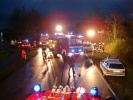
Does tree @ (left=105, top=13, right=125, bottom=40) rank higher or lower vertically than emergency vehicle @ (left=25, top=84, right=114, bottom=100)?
higher

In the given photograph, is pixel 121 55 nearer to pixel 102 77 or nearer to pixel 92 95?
pixel 102 77

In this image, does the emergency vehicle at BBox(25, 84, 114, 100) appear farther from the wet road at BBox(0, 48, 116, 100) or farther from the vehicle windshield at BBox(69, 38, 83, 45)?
the vehicle windshield at BBox(69, 38, 83, 45)

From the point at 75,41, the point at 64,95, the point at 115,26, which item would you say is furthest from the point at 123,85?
the point at 115,26

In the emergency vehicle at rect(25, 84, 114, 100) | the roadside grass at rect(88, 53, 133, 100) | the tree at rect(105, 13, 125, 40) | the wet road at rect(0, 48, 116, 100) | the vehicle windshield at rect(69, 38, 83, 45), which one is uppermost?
the tree at rect(105, 13, 125, 40)

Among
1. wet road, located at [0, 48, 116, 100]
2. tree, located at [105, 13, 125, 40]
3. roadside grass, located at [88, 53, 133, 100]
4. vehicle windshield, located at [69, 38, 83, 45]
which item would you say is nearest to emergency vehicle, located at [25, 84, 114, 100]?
wet road, located at [0, 48, 116, 100]

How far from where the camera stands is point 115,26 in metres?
39.7

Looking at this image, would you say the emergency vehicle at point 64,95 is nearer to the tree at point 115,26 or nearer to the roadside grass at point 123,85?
the roadside grass at point 123,85

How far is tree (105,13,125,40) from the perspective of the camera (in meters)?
39.8

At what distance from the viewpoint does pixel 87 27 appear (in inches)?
2985

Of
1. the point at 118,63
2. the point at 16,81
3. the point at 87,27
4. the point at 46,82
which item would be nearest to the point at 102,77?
the point at 118,63

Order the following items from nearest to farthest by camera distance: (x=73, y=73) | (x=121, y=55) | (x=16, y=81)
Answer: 1. (x=16, y=81)
2. (x=73, y=73)
3. (x=121, y=55)

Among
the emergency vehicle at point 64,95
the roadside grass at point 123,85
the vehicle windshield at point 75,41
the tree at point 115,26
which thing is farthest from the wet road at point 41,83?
the tree at point 115,26

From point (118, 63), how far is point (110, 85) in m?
3.25

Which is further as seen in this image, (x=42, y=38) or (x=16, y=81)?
(x=42, y=38)
